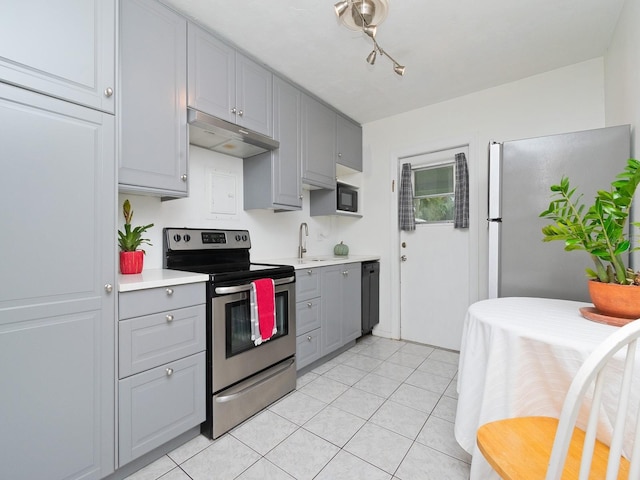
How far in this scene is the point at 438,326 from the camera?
307cm

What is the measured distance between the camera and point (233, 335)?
1.80 m

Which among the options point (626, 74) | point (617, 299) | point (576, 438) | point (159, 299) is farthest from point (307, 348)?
point (626, 74)

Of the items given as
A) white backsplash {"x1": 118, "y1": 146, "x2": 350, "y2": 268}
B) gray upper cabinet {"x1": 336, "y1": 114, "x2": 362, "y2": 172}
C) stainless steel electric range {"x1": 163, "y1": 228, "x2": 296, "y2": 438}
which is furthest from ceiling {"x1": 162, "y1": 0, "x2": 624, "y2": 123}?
stainless steel electric range {"x1": 163, "y1": 228, "x2": 296, "y2": 438}

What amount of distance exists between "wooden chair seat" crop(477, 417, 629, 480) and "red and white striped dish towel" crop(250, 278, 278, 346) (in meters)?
1.30

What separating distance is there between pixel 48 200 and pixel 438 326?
3.17 m

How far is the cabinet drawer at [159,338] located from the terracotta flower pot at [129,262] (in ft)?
1.36

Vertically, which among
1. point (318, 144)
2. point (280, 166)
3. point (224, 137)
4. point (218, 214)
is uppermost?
point (318, 144)

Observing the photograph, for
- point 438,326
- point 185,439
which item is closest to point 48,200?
point 185,439

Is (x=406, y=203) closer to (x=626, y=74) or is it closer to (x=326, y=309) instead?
(x=326, y=309)

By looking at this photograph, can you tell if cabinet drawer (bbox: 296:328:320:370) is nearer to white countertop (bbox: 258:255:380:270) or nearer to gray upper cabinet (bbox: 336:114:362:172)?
white countertop (bbox: 258:255:380:270)

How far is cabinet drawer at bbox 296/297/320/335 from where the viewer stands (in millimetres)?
2350

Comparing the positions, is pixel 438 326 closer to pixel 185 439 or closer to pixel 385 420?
pixel 385 420

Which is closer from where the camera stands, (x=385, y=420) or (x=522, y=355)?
(x=522, y=355)

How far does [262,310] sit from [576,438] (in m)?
1.53
